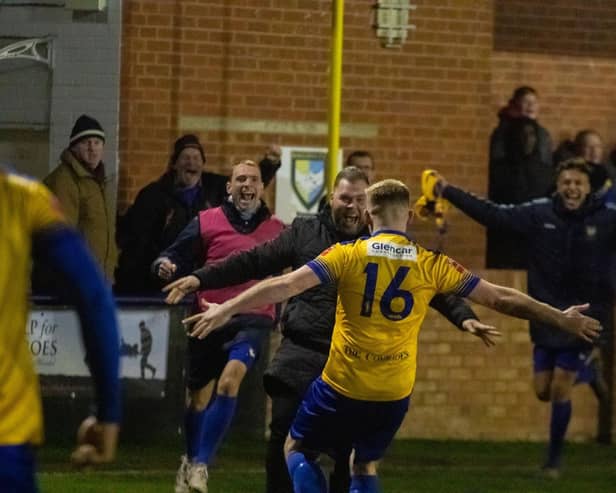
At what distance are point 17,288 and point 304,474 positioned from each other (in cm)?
351

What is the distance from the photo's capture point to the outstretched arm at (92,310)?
4.11 meters

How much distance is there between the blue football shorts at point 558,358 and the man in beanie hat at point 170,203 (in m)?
2.53

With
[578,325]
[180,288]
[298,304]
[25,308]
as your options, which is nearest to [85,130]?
[298,304]

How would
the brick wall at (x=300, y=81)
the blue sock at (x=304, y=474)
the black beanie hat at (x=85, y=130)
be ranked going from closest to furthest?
1. the blue sock at (x=304, y=474)
2. the black beanie hat at (x=85, y=130)
3. the brick wall at (x=300, y=81)

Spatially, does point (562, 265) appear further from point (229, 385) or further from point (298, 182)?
point (298, 182)

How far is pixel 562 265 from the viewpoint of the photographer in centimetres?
1126

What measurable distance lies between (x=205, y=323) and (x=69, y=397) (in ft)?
17.4

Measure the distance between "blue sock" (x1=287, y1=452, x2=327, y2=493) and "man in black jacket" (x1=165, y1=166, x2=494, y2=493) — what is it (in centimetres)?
67

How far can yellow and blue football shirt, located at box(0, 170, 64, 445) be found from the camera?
4.11 m

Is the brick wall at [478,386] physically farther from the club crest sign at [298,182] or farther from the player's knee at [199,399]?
the player's knee at [199,399]

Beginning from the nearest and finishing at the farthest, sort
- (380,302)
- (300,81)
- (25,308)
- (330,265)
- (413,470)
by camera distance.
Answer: (25,308)
(330,265)
(380,302)
(413,470)
(300,81)

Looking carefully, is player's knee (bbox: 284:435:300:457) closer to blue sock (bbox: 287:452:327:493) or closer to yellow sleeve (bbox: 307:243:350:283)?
blue sock (bbox: 287:452:327:493)

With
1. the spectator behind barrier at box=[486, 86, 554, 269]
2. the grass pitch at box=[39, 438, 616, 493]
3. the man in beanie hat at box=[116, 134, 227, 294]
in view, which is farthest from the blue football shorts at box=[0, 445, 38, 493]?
the spectator behind barrier at box=[486, 86, 554, 269]

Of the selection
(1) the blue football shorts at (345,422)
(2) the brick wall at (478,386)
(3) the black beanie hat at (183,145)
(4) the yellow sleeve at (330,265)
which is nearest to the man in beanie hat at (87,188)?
(3) the black beanie hat at (183,145)
